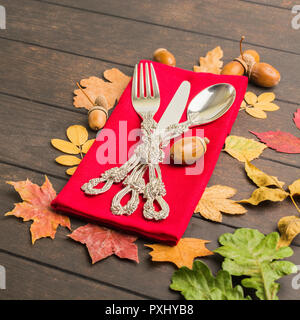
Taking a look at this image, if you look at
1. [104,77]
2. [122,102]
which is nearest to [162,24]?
[104,77]

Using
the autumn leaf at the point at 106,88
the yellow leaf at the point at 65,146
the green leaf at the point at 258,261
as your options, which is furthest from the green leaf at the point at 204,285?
the autumn leaf at the point at 106,88

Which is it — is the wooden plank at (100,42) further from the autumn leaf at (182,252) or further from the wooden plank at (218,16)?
the autumn leaf at (182,252)

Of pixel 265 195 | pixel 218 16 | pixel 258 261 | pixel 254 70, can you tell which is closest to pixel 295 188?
pixel 265 195

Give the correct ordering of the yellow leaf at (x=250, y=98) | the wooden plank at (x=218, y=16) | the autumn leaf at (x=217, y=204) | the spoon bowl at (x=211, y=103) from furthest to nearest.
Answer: the wooden plank at (x=218, y=16) → the yellow leaf at (x=250, y=98) → the spoon bowl at (x=211, y=103) → the autumn leaf at (x=217, y=204)

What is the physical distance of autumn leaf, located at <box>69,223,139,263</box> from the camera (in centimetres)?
69

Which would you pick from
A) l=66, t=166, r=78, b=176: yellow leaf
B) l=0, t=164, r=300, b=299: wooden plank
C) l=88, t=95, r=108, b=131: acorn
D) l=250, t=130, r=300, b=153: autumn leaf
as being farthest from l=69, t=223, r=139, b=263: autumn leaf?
l=250, t=130, r=300, b=153: autumn leaf

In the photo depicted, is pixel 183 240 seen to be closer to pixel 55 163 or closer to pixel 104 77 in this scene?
pixel 55 163

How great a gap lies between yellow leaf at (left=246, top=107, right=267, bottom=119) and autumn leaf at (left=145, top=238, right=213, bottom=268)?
1.11 feet

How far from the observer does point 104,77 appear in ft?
3.33

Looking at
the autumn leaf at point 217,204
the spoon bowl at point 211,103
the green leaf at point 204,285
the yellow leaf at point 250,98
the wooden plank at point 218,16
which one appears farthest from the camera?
the wooden plank at point 218,16

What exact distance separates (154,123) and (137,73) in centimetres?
17

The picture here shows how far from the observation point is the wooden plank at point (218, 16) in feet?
3.72

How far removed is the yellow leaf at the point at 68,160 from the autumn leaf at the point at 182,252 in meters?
0.23

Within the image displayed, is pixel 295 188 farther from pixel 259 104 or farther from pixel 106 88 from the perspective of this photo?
pixel 106 88
